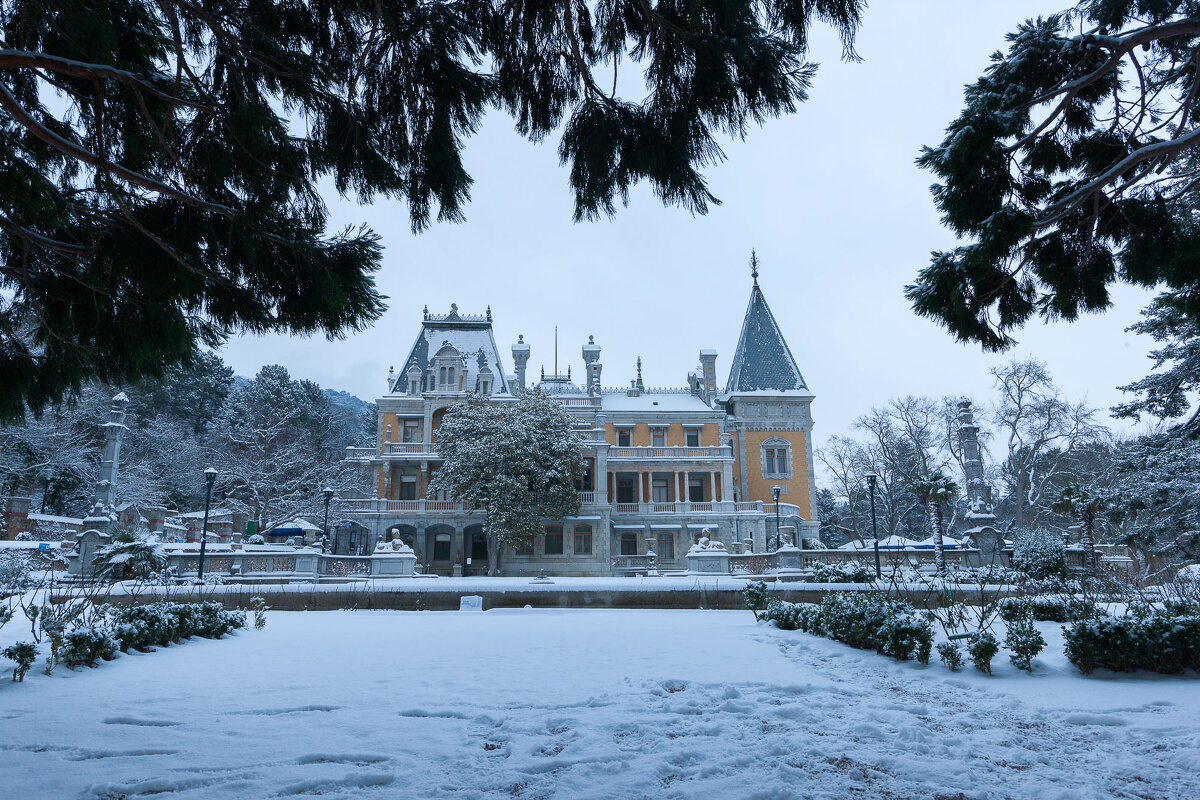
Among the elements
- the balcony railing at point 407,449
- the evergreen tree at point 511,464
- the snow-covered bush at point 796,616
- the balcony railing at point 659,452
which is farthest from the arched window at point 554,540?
the snow-covered bush at point 796,616

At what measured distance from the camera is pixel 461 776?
12.0 feet

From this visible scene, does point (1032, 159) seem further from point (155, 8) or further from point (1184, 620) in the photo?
point (155, 8)

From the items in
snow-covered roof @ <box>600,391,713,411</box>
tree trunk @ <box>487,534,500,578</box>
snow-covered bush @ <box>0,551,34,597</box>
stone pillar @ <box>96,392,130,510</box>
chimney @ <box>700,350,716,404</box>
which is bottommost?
tree trunk @ <box>487,534,500,578</box>

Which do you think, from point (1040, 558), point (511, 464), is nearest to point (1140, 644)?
point (1040, 558)

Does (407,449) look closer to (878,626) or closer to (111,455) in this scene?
(111,455)

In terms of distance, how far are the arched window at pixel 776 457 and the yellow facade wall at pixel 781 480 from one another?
6.7 inches

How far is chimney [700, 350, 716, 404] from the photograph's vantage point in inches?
1519

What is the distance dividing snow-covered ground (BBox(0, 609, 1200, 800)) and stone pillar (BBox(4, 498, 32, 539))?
2435 centimetres

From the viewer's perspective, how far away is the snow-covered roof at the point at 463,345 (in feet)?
118

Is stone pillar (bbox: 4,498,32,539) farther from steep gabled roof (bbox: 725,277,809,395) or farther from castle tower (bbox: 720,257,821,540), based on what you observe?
steep gabled roof (bbox: 725,277,809,395)

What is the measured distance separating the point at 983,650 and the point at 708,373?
107 feet

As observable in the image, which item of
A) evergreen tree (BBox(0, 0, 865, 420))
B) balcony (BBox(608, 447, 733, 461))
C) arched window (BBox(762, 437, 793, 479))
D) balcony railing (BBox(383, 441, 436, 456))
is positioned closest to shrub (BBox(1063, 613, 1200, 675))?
evergreen tree (BBox(0, 0, 865, 420))

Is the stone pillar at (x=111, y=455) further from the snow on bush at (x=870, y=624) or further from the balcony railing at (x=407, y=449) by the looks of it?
the snow on bush at (x=870, y=624)

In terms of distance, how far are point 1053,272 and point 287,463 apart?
34628 mm
